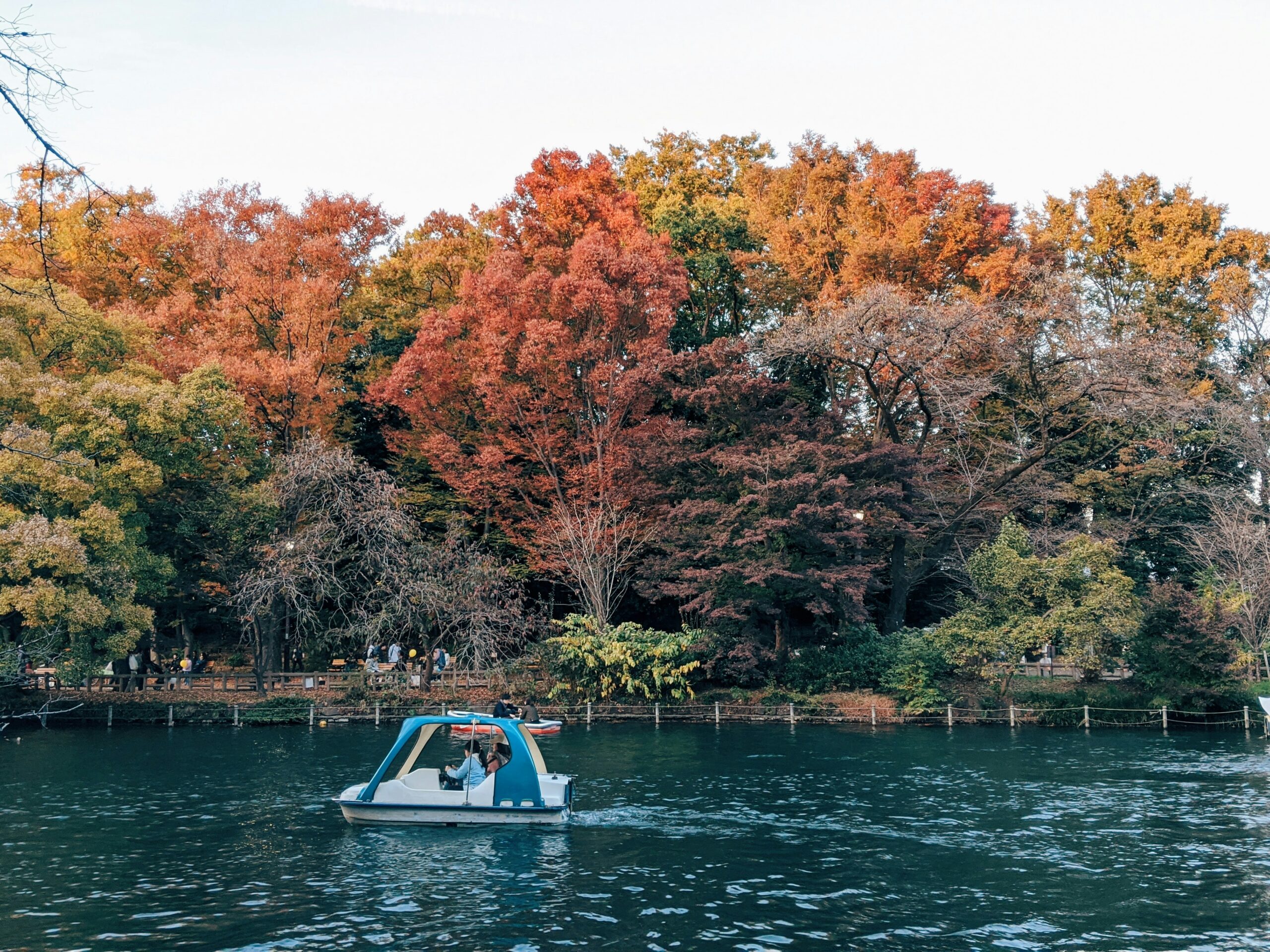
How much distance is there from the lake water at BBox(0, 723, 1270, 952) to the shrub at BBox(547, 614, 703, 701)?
9610mm

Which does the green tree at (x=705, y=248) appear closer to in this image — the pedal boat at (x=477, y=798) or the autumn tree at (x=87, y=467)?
the autumn tree at (x=87, y=467)

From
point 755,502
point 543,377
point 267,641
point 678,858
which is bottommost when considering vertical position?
point 678,858

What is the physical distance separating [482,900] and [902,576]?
32.8 m

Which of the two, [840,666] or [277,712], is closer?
[277,712]

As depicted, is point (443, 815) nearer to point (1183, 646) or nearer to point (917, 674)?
point (917, 674)

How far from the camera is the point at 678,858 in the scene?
17.4 meters

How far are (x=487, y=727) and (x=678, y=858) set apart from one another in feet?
40.8

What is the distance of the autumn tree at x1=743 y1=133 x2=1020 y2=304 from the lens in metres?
46.6

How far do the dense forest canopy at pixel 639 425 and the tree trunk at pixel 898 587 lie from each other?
135 mm

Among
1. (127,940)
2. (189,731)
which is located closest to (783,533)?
(189,731)

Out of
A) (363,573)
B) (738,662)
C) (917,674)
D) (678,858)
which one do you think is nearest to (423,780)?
(678,858)

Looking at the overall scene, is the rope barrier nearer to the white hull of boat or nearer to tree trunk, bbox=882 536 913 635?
tree trunk, bbox=882 536 913 635

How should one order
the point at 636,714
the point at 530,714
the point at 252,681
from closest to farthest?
the point at 530,714 → the point at 636,714 → the point at 252,681

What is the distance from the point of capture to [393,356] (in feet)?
168
